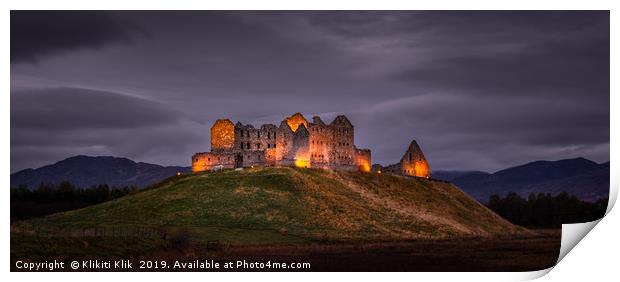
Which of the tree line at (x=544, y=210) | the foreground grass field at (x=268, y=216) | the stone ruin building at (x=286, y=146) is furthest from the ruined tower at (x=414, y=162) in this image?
the tree line at (x=544, y=210)

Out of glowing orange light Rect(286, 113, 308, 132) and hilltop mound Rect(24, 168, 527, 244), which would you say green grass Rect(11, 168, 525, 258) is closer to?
hilltop mound Rect(24, 168, 527, 244)

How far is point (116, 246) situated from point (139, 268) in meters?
5.64

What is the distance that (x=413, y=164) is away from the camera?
15250 centimetres

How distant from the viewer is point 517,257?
74.8 meters

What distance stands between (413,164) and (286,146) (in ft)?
92.0

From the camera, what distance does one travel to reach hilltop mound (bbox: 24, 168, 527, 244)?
97375 mm

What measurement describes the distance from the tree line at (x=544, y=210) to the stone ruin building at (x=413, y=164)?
2582 centimetres

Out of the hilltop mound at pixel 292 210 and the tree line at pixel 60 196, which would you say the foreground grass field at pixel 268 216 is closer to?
the hilltop mound at pixel 292 210

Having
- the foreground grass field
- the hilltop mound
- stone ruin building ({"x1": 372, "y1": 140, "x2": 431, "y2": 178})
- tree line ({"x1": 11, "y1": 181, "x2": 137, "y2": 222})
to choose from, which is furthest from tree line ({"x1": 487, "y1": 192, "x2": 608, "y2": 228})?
tree line ({"x1": 11, "y1": 181, "x2": 137, "y2": 222})

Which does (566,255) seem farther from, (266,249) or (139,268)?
(139,268)

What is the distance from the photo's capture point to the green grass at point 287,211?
96.1m

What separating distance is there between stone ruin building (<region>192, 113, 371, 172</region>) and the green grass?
234 inches

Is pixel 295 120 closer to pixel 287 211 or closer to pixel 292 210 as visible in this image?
pixel 292 210
